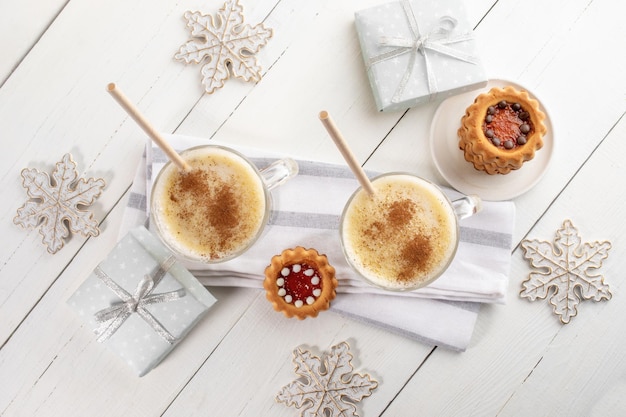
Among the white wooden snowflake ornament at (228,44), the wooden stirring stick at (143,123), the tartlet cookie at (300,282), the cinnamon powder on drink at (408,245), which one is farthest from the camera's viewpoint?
the white wooden snowflake ornament at (228,44)

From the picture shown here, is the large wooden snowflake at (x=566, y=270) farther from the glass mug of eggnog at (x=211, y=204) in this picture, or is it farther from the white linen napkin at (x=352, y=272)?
the glass mug of eggnog at (x=211, y=204)

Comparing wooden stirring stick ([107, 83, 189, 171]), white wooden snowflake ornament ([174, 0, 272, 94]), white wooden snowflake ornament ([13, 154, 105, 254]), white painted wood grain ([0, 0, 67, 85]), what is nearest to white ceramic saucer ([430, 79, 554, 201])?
white wooden snowflake ornament ([174, 0, 272, 94])

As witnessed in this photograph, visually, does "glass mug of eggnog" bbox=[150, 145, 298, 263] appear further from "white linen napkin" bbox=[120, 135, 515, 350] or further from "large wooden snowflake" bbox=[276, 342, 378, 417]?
"large wooden snowflake" bbox=[276, 342, 378, 417]

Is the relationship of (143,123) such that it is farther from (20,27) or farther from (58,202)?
(20,27)

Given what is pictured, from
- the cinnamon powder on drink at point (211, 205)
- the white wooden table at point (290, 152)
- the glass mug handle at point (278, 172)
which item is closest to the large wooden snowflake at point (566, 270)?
the white wooden table at point (290, 152)

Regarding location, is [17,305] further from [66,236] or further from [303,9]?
[303,9]
